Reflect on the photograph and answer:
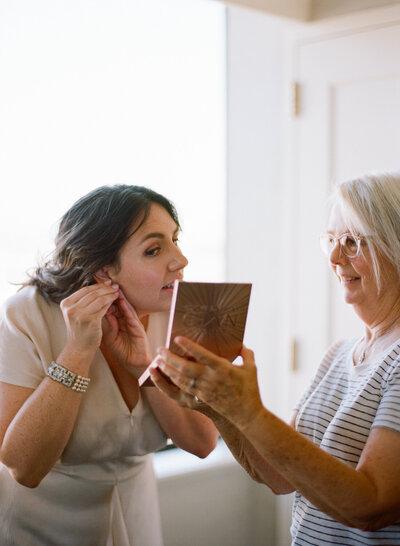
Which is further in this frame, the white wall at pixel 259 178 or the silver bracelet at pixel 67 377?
the white wall at pixel 259 178

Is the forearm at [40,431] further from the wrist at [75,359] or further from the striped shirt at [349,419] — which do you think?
the striped shirt at [349,419]

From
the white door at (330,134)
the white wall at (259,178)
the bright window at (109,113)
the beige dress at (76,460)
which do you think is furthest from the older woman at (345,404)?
the bright window at (109,113)

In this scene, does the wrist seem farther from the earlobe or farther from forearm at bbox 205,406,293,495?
forearm at bbox 205,406,293,495

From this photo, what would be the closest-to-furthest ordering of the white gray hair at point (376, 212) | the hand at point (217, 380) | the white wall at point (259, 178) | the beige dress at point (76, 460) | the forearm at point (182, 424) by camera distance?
the hand at point (217, 380) → the white gray hair at point (376, 212) → the beige dress at point (76, 460) → the forearm at point (182, 424) → the white wall at point (259, 178)

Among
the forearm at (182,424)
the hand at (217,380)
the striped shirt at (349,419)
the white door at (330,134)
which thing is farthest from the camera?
the white door at (330,134)

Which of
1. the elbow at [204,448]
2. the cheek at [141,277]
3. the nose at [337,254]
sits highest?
the nose at [337,254]

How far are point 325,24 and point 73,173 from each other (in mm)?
1135

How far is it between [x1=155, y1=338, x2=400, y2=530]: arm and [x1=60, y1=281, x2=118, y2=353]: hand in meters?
0.36

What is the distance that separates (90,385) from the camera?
164 cm

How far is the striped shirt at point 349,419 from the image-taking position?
1306 mm

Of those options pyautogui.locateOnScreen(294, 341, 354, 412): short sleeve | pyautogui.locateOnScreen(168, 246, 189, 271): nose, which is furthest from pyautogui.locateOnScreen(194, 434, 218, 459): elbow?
pyautogui.locateOnScreen(168, 246, 189, 271): nose

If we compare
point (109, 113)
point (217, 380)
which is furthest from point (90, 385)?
point (109, 113)

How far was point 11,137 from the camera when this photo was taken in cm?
232

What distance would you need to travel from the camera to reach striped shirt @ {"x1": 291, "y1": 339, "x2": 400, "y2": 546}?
1306 millimetres
